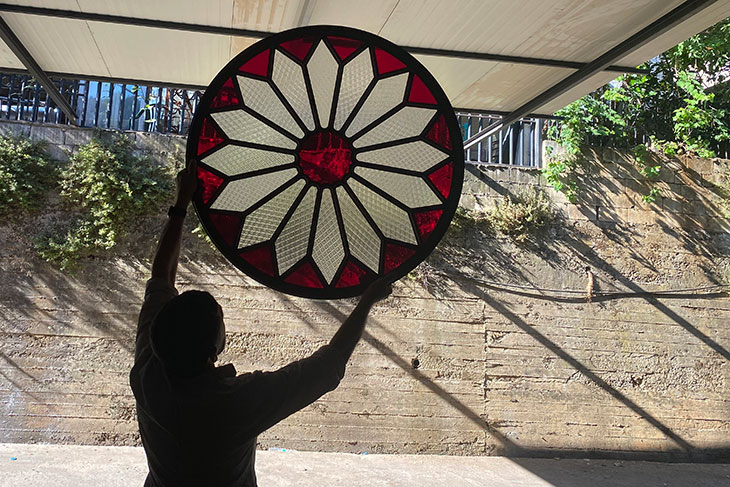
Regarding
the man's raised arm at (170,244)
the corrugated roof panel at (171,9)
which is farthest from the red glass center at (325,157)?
the corrugated roof panel at (171,9)

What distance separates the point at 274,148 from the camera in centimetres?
166

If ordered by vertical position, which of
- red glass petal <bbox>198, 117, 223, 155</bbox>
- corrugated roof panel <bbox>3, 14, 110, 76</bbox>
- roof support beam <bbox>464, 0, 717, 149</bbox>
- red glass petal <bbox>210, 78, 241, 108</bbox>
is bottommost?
red glass petal <bbox>198, 117, 223, 155</bbox>

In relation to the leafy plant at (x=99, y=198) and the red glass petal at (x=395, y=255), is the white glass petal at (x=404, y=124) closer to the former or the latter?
the red glass petal at (x=395, y=255)

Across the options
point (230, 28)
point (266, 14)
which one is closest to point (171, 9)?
→ point (230, 28)

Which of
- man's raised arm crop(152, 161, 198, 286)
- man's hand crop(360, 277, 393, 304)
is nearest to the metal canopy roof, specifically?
man's raised arm crop(152, 161, 198, 286)

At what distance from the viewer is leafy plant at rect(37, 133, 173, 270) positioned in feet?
16.4

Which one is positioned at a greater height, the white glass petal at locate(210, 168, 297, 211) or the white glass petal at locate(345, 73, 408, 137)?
the white glass petal at locate(345, 73, 408, 137)

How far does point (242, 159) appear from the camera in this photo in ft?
5.38

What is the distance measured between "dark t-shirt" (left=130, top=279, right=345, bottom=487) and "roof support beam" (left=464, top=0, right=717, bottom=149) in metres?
2.34

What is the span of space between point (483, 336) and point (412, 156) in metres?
3.97

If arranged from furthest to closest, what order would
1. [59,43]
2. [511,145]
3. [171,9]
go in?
[511,145], [59,43], [171,9]

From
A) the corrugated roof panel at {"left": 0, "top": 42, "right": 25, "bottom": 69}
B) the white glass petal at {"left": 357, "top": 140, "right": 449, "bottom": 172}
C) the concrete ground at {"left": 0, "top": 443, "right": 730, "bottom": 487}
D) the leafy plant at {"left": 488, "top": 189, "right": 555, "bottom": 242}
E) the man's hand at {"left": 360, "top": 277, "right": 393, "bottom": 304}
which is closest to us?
the man's hand at {"left": 360, "top": 277, "right": 393, "bottom": 304}

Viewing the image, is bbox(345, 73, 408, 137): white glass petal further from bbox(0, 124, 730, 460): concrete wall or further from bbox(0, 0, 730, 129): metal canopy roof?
bbox(0, 124, 730, 460): concrete wall

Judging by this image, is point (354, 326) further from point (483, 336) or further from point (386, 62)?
point (483, 336)
